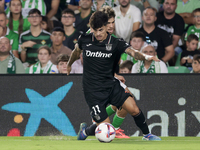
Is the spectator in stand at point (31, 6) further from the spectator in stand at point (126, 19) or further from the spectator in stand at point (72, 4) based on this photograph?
the spectator in stand at point (126, 19)

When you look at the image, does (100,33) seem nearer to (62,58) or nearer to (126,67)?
(126,67)

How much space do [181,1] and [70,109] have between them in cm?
365

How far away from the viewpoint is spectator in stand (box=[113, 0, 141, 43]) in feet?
26.0

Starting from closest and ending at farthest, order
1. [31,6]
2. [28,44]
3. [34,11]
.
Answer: [28,44] < [34,11] < [31,6]

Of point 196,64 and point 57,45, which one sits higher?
point 57,45

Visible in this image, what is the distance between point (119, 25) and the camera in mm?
7980

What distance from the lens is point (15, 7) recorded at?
8344mm

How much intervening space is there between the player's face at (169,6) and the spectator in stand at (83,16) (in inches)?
68.8

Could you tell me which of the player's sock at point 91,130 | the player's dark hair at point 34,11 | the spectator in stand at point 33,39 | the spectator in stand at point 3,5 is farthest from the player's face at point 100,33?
the spectator in stand at point 3,5

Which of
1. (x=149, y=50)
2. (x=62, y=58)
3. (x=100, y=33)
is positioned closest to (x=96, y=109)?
(x=100, y=33)

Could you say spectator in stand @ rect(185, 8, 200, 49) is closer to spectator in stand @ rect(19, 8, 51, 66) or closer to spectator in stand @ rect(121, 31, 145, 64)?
spectator in stand @ rect(121, 31, 145, 64)

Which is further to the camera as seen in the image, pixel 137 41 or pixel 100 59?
pixel 137 41

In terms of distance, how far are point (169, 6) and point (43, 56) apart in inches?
122

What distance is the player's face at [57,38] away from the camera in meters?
7.84
